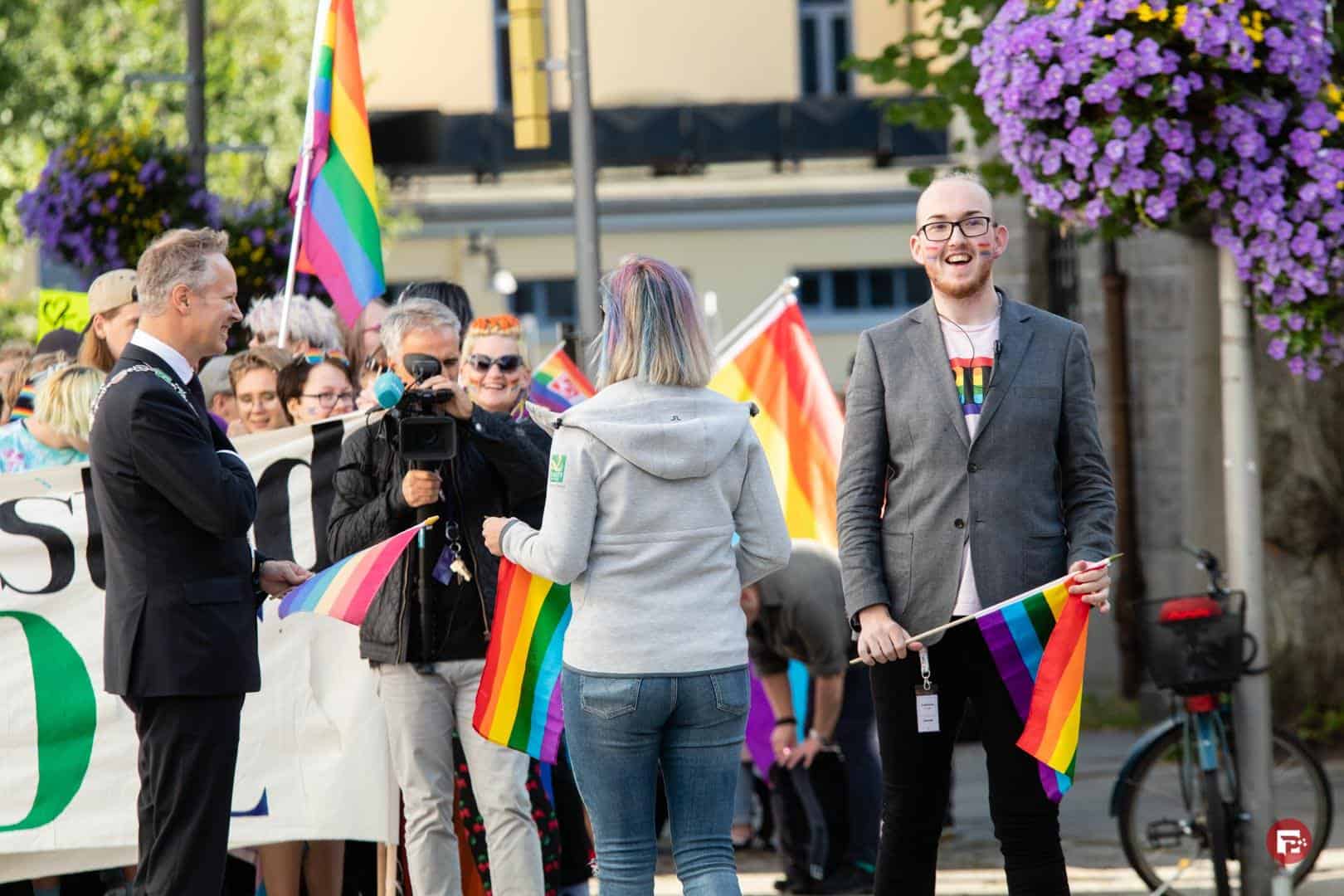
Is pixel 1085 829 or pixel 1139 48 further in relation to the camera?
pixel 1085 829

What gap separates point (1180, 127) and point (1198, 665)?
183 centimetres

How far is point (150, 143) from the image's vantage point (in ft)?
41.0

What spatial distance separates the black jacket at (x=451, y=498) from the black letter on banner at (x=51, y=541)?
3.88 feet

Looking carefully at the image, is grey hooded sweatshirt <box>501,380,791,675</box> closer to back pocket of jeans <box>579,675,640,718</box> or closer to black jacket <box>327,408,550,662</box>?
back pocket of jeans <box>579,675,640,718</box>

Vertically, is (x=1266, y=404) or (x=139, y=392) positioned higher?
(x=139, y=392)

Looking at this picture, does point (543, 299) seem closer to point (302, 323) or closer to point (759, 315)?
point (759, 315)

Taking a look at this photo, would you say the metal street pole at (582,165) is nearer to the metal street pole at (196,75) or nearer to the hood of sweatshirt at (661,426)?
the hood of sweatshirt at (661,426)

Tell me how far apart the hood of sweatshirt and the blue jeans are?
0.50m

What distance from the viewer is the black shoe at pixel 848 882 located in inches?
316

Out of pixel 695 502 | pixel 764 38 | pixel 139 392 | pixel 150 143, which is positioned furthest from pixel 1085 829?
pixel 764 38

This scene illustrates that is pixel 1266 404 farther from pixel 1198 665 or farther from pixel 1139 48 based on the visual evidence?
pixel 1139 48

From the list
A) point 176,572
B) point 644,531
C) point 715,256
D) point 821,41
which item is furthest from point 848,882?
point 821,41

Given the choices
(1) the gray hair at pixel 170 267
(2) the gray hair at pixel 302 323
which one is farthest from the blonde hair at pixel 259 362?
(1) the gray hair at pixel 170 267

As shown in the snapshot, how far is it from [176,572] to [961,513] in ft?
6.33
